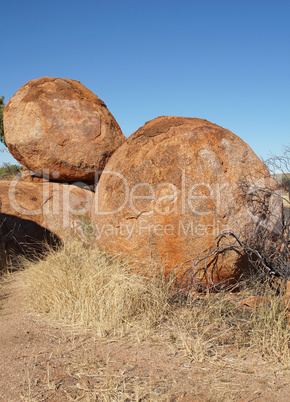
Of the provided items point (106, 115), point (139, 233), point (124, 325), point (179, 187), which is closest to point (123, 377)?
point (124, 325)

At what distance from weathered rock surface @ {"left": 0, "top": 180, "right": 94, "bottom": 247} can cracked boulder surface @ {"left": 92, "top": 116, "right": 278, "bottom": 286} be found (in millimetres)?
1846

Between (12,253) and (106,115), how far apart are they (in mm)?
2757

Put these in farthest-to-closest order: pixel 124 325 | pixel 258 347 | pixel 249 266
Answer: pixel 249 266 → pixel 124 325 → pixel 258 347

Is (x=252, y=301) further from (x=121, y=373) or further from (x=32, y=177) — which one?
(x=32, y=177)

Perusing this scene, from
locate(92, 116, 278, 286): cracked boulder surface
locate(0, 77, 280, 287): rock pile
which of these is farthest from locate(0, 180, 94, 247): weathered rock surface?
locate(92, 116, 278, 286): cracked boulder surface

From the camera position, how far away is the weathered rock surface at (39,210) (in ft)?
18.2

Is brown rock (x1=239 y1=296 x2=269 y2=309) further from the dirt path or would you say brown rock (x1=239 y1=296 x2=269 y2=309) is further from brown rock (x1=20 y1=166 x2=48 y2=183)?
brown rock (x1=20 y1=166 x2=48 y2=183)

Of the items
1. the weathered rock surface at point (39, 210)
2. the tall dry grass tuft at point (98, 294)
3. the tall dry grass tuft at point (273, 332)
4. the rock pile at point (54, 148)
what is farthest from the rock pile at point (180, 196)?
the rock pile at point (54, 148)

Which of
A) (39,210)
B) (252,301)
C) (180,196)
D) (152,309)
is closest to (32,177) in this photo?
(39,210)

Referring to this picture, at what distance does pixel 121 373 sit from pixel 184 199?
5.57 ft

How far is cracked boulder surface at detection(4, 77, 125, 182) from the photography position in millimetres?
5973

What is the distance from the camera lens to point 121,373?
2.46 metres

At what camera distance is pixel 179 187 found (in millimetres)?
3611

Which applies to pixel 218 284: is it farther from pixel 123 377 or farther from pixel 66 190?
pixel 66 190
